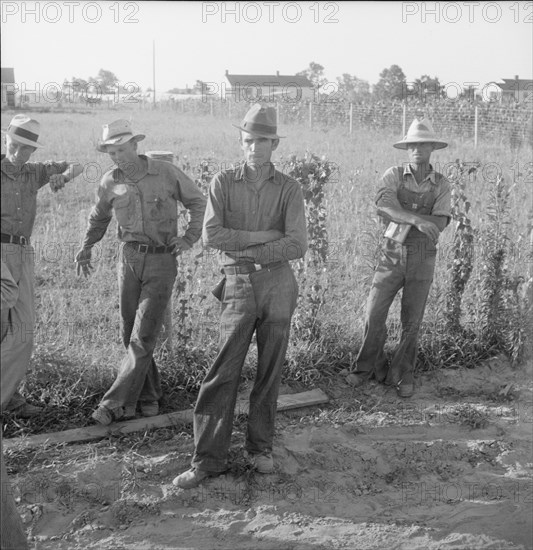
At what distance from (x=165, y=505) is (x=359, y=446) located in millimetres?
1490

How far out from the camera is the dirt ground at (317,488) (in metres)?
4.20

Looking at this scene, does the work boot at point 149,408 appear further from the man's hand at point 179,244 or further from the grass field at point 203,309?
the man's hand at point 179,244

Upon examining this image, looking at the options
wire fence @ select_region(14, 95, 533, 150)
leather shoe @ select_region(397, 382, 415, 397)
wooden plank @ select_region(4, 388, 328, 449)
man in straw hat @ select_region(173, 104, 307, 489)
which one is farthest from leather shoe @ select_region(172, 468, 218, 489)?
wire fence @ select_region(14, 95, 533, 150)

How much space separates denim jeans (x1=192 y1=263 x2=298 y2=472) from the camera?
4508 mm

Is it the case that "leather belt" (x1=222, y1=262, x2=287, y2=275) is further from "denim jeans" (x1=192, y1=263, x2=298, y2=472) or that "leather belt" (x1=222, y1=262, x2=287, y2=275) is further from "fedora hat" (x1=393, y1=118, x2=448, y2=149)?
"fedora hat" (x1=393, y1=118, x2=448, y2=149)

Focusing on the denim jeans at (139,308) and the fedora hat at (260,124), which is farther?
the denim jeans at (139,308)

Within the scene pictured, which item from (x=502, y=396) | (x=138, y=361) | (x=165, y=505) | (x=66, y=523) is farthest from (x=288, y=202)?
(x=502, y=396)

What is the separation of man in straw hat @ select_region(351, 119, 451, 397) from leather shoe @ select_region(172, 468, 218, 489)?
194 centimetres

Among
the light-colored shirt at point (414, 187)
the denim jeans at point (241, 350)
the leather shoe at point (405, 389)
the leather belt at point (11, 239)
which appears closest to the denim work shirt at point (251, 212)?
the denim jeans at point (241, 350)

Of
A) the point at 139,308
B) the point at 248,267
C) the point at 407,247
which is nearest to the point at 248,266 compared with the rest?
the point at 248,267

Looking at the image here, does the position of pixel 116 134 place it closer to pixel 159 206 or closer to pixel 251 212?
pixel 159 206

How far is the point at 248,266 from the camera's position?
450cm

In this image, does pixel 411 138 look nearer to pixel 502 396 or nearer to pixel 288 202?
pixel 288 202

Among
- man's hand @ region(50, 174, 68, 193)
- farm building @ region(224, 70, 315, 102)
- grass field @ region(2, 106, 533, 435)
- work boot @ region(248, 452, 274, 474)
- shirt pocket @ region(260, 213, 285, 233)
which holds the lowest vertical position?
work boot @ region(248, 452, 274, 474)
